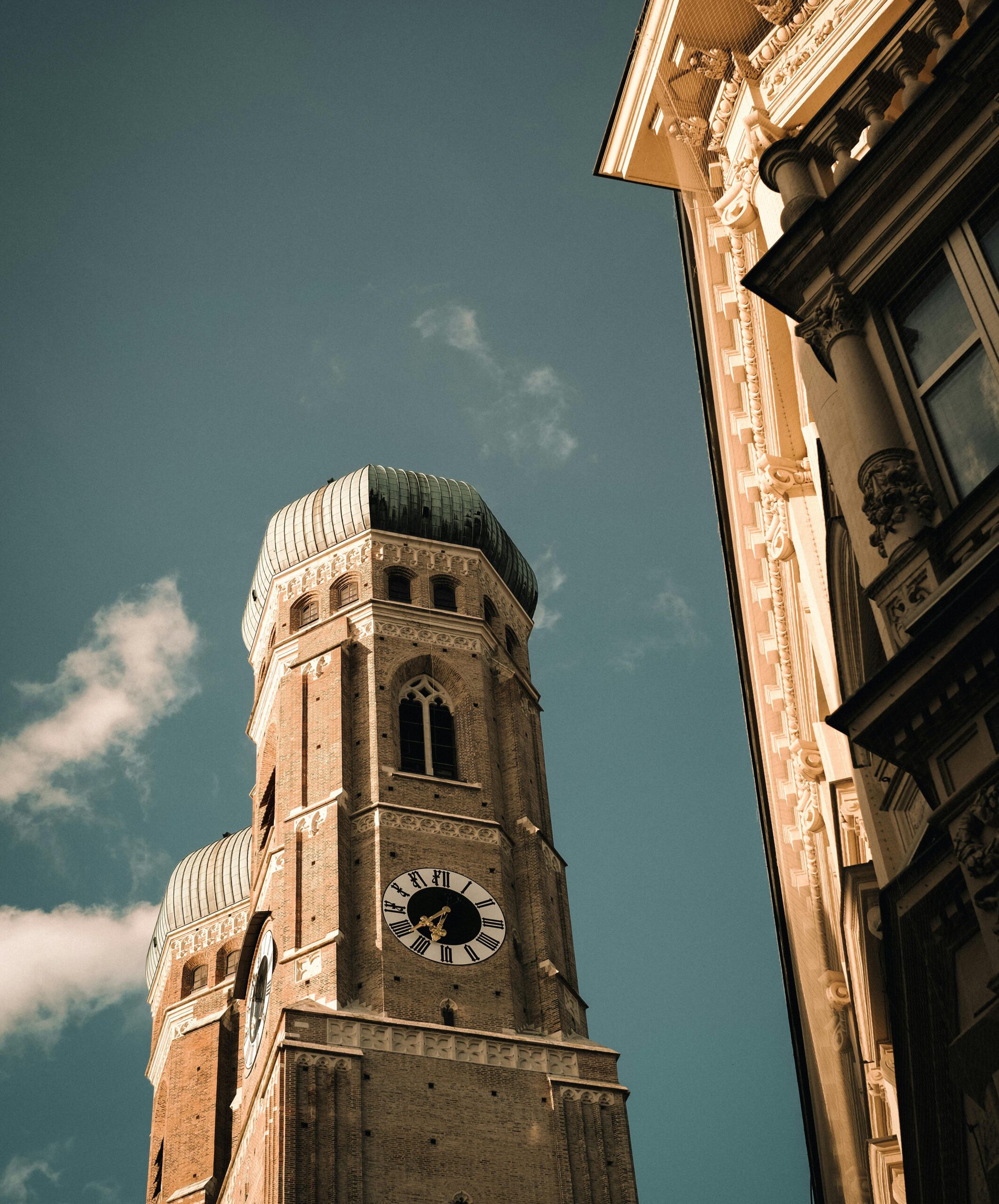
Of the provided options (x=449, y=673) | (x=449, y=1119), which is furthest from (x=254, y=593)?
(x=449, y=1119)

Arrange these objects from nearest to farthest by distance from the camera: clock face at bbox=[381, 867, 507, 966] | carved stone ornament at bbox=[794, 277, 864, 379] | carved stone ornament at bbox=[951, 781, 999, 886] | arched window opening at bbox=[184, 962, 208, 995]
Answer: carved stone ornament at bbox=[951, 781, 999, 886], carved stone ornament at bbox=[794, 277, 864, 379], clock face at bbox=[381, 867, 507, 966], arched window opening at bbox=[184, 962, 208, 995]

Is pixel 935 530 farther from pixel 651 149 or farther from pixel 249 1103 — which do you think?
pixel 249 1103

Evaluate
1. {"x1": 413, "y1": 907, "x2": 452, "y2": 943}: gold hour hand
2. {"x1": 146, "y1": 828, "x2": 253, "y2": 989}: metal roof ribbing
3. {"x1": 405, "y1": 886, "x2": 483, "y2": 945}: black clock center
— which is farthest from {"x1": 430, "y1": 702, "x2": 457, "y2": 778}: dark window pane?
{"x1": 146, "y1": 828, "x2": 253, "y2": 989}: metal roof ribbing

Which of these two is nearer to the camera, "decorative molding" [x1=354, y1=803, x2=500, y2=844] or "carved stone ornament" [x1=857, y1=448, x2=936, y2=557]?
"carved stone ornament" [x1=857, y1=448, x2=936, y2=557]

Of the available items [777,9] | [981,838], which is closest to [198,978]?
[777,9]

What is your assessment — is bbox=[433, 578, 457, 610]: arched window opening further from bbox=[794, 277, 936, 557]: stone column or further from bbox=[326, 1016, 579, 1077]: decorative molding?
bbox=[794, 277, 936, 557]: stone column

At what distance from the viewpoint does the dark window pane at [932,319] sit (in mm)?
9680

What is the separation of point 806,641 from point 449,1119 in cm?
1973

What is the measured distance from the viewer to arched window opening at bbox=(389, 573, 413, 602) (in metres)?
46.2

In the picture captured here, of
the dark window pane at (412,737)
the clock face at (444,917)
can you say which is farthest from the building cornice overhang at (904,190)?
the dark window pane at (412,737)

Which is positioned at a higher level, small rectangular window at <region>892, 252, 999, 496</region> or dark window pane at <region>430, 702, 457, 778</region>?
dark window pane at <region>430, 702, 457, 778</region>

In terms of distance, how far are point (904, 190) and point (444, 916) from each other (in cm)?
2955

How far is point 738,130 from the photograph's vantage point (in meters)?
18.1

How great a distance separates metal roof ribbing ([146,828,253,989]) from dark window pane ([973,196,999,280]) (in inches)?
1967
